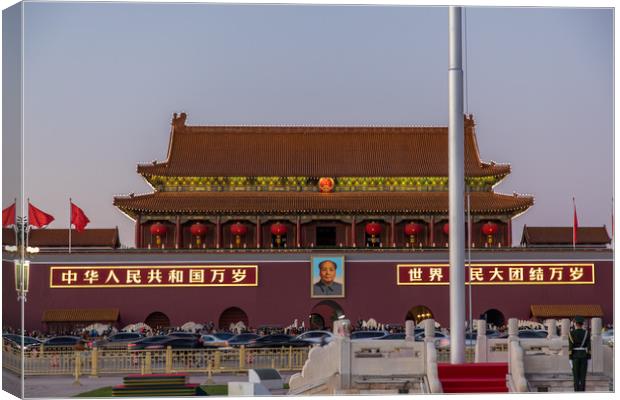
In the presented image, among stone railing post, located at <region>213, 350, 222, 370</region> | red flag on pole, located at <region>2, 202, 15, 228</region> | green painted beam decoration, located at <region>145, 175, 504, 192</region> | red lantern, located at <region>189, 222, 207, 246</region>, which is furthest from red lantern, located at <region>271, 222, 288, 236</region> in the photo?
red flag on pole, located at <region>2, 202, 15, 228</region>

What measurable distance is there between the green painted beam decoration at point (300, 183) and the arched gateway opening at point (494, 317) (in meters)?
5.38

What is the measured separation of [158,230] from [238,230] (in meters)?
2.81

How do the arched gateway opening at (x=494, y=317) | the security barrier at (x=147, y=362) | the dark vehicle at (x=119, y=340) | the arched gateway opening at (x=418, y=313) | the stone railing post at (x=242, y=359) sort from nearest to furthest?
the security barrier at (x=147, y=362) < the stone railing post at (x=242, y=359) < the dark vehicle at (x=119, y=340) < the arched gateway opening at (x=494, y=317) < the arched gateway opening at (x=418, y=313)

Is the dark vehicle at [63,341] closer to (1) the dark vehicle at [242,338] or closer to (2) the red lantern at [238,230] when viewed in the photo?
(1) the dark vehicle at [242,338]

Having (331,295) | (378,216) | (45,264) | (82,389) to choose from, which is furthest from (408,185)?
(82,389)

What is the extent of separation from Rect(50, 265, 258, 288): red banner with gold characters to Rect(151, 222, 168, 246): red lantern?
12.0ft

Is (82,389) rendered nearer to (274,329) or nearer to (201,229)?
(274,329)

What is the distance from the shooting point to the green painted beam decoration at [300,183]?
179 feet

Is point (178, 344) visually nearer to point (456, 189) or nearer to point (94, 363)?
point (94, 363)

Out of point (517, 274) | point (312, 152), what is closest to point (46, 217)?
point (312, 152)

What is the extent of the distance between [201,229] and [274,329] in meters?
5.34

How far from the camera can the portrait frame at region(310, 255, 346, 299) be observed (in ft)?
167

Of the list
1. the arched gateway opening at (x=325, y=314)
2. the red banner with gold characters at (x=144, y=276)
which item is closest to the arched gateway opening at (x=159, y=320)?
the red banner with gold characters at (x=144, y=276)

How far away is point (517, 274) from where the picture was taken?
166 feet
